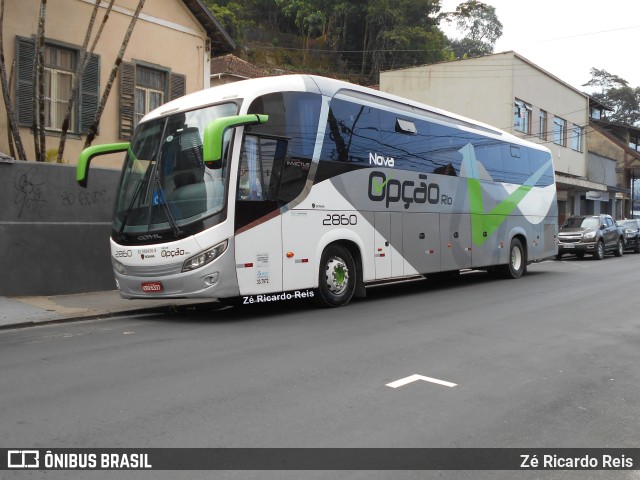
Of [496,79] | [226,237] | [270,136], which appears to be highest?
[496,79]

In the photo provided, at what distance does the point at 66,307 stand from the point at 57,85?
6572mm

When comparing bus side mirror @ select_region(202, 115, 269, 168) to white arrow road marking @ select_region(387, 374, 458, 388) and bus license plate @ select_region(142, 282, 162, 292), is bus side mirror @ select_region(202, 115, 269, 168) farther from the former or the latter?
white arrow road marking @ select_region(387, 374, 458, 388)

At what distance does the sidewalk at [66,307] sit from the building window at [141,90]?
219 inches

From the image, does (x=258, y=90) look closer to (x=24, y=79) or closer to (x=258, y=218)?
(x=258, y=218)

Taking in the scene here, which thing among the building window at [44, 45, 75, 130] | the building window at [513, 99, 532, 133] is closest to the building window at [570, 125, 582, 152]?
the building window at [513, 99, 532, 133]

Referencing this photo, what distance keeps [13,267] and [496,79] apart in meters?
27.9

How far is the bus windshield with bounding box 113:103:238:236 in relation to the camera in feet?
29.8

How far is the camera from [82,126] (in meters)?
15.2

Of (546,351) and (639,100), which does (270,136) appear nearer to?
(546,351)

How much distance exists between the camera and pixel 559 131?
38625mm

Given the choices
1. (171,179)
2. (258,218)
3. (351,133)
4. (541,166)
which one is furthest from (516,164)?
(171,179)

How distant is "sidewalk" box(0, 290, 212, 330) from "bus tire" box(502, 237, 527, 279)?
337 inches

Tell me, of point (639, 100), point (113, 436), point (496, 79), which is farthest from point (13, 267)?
point (639, 100)
